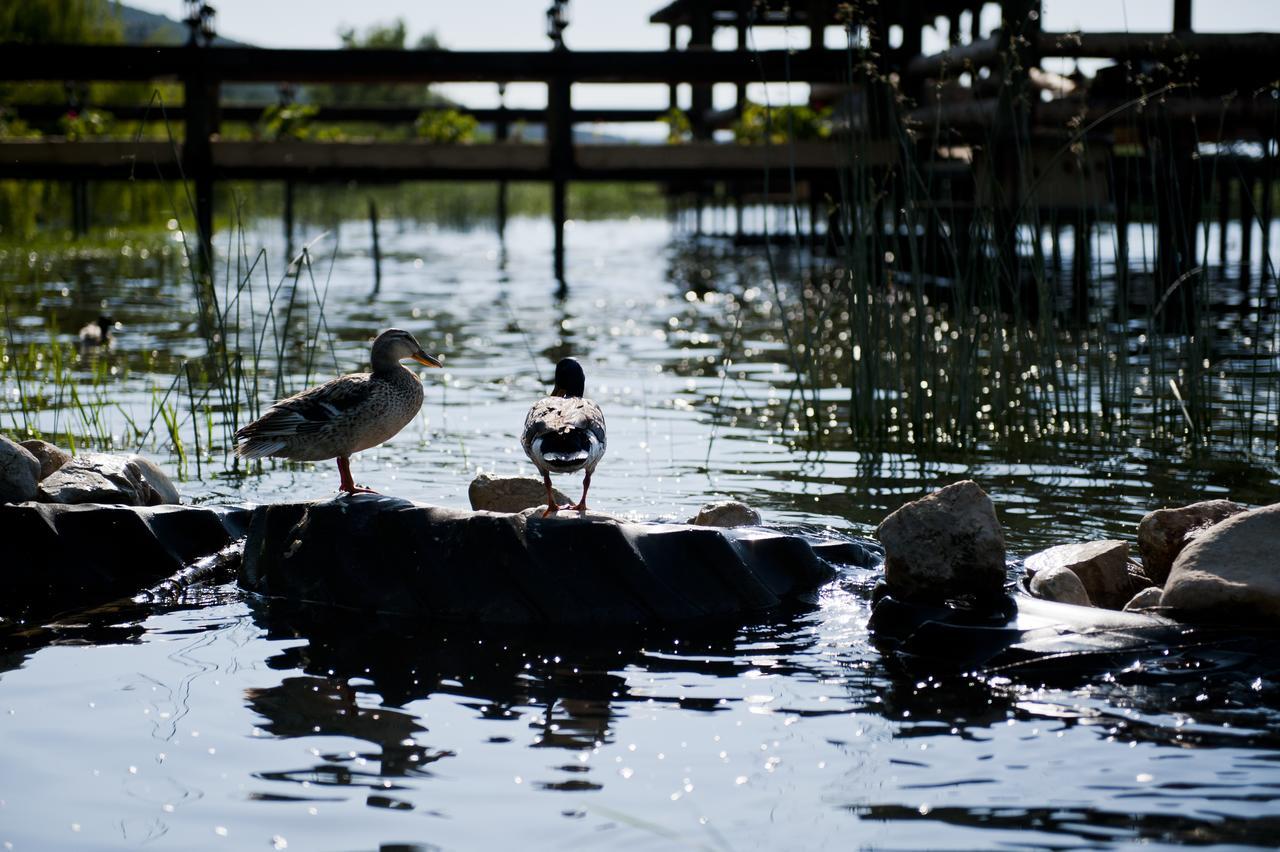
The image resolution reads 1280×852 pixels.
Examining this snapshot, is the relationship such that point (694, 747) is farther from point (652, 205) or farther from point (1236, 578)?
point (652, 205)

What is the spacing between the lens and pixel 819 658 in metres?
4.32

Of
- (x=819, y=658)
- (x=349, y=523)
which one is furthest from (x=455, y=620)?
(x=819, y=658)

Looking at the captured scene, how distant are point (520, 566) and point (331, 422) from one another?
4.32ft

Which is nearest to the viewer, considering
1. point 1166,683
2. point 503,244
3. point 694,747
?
point 694,747

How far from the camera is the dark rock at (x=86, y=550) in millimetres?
5094

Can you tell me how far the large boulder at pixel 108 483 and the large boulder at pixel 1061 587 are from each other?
11.2 feet

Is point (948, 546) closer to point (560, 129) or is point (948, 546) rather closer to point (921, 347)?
point (921, 347)

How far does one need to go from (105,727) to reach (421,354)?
2853 mm

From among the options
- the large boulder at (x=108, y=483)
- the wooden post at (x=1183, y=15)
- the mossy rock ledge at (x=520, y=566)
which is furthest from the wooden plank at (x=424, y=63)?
the mossy rock ledge at (x=520, y=566)

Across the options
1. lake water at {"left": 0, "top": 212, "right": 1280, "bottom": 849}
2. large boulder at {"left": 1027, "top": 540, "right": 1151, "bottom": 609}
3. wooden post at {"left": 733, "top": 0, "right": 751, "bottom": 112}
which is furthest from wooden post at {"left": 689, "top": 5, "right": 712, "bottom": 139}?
large boulder at {"left": 1027, "top": 540, "right": 1151, "bottom": 609}

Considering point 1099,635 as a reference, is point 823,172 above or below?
above

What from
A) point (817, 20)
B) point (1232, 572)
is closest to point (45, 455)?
point (1232, 572)

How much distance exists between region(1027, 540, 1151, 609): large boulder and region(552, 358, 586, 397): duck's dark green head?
2.14 meters

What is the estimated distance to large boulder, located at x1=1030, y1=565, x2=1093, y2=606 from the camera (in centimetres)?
463
